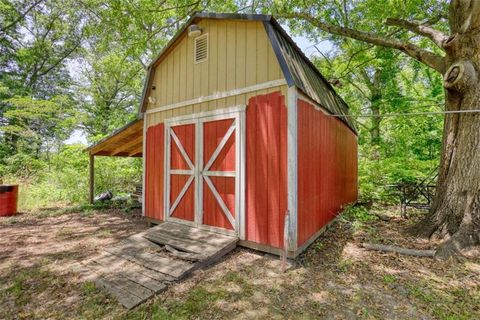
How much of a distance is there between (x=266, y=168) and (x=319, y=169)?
142 centimetres

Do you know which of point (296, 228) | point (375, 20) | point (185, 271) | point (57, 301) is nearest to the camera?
point (57, 301)

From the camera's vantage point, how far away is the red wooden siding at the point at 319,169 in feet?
12.8

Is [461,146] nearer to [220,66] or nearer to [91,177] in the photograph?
[220,66]

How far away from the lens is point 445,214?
13.3 ft

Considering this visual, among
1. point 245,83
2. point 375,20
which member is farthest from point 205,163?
point 375,20

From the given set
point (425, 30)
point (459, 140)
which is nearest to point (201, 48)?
point (425, 30)

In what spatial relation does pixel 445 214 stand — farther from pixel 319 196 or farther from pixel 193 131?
pixel 193 131

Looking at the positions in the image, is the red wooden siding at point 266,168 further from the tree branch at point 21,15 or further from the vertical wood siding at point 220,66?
the tree branch at point 21,15

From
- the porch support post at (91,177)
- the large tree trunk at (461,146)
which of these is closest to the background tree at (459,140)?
the large tree trunk at (461,146)

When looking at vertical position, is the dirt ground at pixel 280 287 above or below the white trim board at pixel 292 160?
below

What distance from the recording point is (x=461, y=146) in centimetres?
396

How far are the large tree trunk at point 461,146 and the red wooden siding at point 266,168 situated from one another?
2.48m

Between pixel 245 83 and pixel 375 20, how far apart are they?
19.8 feet

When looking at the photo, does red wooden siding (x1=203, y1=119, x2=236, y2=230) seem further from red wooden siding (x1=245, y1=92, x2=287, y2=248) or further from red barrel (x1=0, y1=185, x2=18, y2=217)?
red barrel (x1=0, y1=185, x2=18, y2=217)
